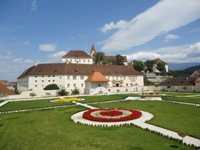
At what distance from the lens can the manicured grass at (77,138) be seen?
35.1 feet

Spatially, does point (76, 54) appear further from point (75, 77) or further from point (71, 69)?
point (75, 77)

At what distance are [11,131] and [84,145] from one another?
663cm

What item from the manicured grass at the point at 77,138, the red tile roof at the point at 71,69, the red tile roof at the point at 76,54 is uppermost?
the red tile roof at the point at 76,54

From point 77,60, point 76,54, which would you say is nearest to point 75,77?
point 77,60

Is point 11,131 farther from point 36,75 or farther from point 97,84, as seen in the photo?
point 36,75

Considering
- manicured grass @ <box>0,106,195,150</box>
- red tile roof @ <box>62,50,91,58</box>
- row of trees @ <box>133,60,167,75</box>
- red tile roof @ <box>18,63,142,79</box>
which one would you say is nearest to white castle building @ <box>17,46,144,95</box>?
red tile roof @ <box>18,63,142,79</box>

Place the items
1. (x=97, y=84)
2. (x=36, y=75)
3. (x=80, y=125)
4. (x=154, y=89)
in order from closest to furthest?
(x=80, y=125), (x=97, y=84), (x=36, y=75), (x=154, y=89)

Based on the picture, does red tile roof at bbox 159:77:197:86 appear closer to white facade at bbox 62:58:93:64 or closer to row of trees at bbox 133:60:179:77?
white facade at bbox 62:58:93:64

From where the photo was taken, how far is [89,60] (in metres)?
83.1

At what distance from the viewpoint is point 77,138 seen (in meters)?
12.3

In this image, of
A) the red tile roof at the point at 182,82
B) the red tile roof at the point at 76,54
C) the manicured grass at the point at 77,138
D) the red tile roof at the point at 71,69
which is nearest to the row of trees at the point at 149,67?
the red tile roof at the point at 76,54

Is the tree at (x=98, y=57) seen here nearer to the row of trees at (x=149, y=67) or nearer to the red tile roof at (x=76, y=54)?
the red tile roof at (x=76, y=54)

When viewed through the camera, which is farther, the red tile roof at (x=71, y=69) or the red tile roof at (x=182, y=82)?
the red tile roof at (x=71, y=69)

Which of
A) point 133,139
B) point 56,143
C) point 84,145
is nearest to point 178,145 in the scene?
point 133,139
